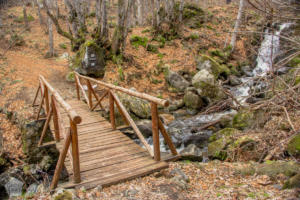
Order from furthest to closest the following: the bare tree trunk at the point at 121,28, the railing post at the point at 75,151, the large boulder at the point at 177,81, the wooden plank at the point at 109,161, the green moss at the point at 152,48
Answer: the green moss at the point at 152,48 → the large boulder at the point at 177,81 → the bare tree trunk at the point at 121,28 → the wooden plank at the point at 109,161 → the railing post at the point at 75,151

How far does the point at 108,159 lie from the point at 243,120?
5493 millimetres

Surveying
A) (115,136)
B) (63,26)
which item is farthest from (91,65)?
(63,26)

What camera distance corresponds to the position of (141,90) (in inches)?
476

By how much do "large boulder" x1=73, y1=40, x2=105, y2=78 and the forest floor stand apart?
2.02 feet

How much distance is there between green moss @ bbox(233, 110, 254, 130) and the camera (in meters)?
7.73

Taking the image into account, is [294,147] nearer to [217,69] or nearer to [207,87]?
[207,87]

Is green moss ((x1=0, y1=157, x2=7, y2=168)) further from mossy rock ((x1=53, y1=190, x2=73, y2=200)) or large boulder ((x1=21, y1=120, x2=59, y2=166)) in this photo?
mossy rock ((x1=53, y1=190, x2=73, y2=200))

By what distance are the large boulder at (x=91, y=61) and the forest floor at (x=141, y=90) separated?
62 cm

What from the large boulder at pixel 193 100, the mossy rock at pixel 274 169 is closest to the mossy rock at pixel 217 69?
the large boulder at pixel 193 100

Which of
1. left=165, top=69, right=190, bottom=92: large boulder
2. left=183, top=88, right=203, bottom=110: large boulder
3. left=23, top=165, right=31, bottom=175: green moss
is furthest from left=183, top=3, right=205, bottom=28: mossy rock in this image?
left=23, top=165, right=31, bottom=175: green moss

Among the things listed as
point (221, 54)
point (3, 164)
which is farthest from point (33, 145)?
point (221, 54)

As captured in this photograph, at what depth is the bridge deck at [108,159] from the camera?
3.86 meters

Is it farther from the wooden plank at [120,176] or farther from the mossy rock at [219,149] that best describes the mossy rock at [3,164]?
the mossy rock at [219,149]

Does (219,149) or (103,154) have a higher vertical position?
(103,154)
